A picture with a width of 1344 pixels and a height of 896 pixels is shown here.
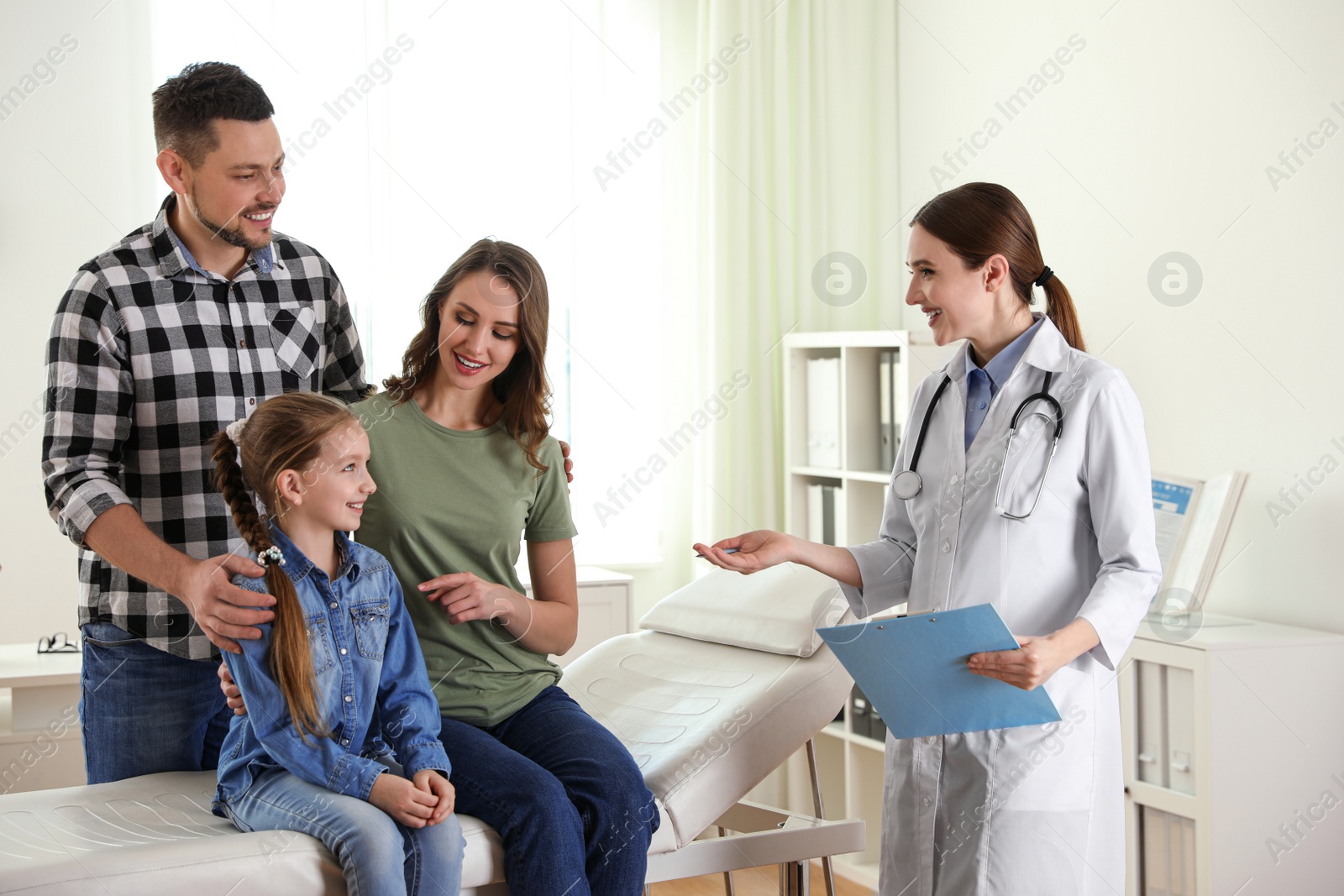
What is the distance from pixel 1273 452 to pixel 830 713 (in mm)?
1239

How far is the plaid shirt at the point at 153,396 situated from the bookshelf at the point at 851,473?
1975 millimetres

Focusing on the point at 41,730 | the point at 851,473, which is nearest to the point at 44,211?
the point at 41,730

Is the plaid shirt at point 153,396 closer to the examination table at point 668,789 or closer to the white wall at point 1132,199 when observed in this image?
the examination table at point 668,789

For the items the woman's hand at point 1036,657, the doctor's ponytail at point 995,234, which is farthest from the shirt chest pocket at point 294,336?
the woman's hand at point 1036,657

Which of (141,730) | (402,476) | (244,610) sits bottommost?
(141,730)

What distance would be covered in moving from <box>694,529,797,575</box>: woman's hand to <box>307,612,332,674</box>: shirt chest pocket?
0.55 metres

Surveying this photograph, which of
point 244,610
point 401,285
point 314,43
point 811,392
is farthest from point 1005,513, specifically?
point 314,43

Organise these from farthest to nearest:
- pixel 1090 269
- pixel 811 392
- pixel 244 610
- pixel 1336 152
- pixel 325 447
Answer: pixel 811 392, pixel 1090 269, pixel 1336 152, pixel 325 447, pixel 244 610

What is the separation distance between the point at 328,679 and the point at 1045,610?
0.96 metres

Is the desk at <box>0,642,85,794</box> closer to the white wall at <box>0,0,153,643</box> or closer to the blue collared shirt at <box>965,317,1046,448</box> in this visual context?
the white wall at <box>0,0,153,643</box>

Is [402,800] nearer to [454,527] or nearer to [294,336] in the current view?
[454,527]

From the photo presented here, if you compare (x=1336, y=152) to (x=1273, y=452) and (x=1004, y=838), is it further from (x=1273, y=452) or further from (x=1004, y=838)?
(x=1004, y=838)

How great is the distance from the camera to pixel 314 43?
3.33 metres

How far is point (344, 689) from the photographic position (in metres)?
1.53
